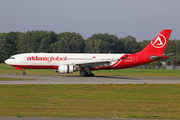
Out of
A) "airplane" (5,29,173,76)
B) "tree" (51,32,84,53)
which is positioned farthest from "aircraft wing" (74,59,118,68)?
"tree" (51,32,84,53)

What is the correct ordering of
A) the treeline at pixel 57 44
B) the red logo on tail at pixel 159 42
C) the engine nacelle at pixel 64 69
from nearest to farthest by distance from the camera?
the engine nacelle at pixel 64 69 → the red logo on tail at pixel 159 42 → the treeline at pixel 57 44

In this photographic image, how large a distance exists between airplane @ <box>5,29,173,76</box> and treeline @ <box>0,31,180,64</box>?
300 feet

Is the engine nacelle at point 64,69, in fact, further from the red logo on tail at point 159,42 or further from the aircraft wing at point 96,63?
the red logo on tail at point 159,42

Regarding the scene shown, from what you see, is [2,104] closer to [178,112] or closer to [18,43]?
[178,112]

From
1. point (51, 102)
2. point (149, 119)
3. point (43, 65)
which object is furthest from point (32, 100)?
point (43, 65)

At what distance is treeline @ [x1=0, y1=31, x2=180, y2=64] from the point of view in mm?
139750

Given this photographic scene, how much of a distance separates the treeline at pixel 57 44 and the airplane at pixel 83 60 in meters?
91.6

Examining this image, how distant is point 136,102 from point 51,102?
17.5ft

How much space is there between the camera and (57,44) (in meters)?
143

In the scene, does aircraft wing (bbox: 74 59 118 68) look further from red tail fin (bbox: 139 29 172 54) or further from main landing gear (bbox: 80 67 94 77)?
red tail fin (bbox: 139 29 172 54)

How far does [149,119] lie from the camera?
11.8 meters

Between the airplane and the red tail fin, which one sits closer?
the airplane

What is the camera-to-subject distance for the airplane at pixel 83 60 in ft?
137

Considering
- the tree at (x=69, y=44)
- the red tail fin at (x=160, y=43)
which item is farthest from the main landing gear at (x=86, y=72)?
the tree at (x=69, y=44)
